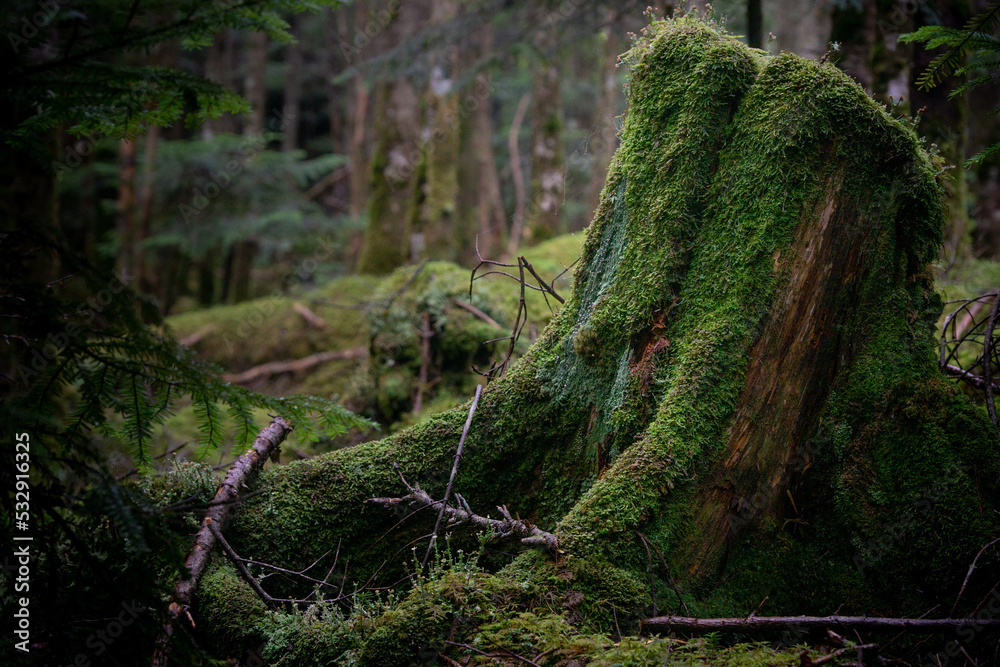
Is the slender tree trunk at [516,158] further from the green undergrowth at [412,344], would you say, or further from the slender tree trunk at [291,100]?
the green undergrowth at [412,344]

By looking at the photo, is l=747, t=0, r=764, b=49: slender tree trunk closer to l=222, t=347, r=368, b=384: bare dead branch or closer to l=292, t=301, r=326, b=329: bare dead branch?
l=222, t=347, r=368, b=384: bare dead branch

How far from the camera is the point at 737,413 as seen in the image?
288 cm

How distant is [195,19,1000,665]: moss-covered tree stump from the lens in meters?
2.76

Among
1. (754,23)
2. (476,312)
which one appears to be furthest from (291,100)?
(754,23)

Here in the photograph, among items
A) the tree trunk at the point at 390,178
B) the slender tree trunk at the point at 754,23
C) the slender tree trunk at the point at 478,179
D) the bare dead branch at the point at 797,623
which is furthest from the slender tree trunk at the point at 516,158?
the bare dead branch at the point at 797,623

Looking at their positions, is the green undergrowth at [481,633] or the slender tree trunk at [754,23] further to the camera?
the slender tree trunk at [754,23]

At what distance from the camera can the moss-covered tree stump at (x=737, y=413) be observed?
2756 mm

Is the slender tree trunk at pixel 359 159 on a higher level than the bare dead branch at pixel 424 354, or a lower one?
higher

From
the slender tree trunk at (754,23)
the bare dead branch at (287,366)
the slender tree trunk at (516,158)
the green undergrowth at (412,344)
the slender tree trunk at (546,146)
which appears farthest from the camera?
the slender tree trunk at (516,158)

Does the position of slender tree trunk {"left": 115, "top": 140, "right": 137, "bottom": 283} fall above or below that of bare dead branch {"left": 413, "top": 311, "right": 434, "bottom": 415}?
above

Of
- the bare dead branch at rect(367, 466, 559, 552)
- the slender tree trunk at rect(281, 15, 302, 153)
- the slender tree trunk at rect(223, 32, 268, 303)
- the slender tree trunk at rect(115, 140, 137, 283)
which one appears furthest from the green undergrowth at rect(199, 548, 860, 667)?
the slender tree trunk at rect(281, 15, 302, 153)

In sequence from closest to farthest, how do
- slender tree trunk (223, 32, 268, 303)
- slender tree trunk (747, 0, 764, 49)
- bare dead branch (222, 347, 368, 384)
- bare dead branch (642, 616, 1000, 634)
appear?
bare dead branch (642, 616, 1000, 634)
slender tree trunk (747, 0, 764, 49)
bare dead branch (222, 347, 368, 384)
slender tree trunk (223, 32, 268, 303)

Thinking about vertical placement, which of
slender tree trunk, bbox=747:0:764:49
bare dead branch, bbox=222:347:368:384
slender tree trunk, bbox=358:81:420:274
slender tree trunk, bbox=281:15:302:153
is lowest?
bare dead branch, bbox=222:347:368:384

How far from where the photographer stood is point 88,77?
2.68 metres
